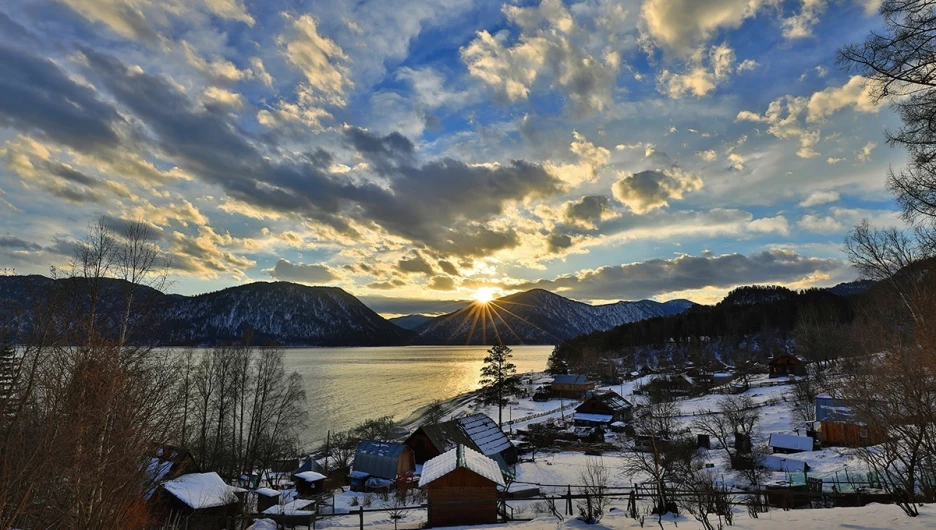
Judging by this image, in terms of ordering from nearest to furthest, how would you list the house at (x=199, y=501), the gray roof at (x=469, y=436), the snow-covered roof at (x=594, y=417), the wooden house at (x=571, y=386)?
the house at (x=199, y=501) < the gray roof at (x=469, y=436) < the snow-covered roof at (x=594, y=417) < the wooden house at (x=571, y=386)

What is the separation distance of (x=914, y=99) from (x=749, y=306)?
17936cm

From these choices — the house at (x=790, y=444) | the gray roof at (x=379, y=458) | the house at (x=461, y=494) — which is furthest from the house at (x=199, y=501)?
the house at (x=790, y=444)

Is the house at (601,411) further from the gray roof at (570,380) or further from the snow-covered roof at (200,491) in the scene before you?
the snow-covered roof at (200,491)

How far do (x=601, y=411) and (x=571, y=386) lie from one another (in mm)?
30719

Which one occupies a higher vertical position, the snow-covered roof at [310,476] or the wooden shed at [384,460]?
the wooden shed at [384,460]

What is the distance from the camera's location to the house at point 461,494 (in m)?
18.8

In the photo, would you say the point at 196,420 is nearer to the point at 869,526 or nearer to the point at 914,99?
the point at 869,526

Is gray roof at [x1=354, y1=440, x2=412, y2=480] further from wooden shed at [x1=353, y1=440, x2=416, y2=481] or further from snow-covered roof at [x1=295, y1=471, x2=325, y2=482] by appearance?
snow-covered roof at [x1=295, y1=471, x2=325, y2=482]

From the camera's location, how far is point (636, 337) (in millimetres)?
160000

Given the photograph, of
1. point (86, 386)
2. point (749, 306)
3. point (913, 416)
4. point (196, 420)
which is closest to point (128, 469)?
point (86, 386)

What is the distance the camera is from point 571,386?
9306 cm

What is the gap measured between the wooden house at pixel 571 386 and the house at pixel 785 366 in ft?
121

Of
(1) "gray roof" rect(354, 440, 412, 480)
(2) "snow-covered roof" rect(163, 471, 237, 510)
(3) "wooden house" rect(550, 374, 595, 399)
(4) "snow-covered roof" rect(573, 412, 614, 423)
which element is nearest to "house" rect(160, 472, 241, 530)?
(2) "snow-covered roof" rect(163, 471, 237, 510)

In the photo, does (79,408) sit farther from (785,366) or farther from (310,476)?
(785,366)
